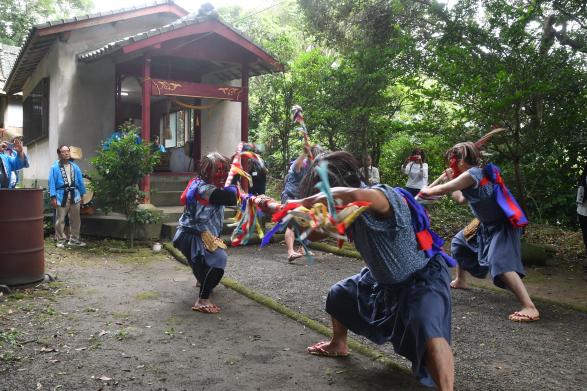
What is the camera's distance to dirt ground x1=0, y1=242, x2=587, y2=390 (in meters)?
3.48

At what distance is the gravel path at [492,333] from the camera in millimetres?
3586

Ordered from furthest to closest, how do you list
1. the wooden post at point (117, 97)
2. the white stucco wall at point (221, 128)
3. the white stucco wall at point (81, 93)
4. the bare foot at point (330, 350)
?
1. the white stucco wall at point (221, 128)
2. the wooden post at point (117, 97)
3. the white stucco wall at point (81, 93)
4. the bare foot at point (330, 350)

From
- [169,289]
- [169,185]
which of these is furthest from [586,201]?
[169,185]

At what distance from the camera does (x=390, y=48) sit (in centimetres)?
1102

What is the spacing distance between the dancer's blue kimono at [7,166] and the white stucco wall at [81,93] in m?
1.52

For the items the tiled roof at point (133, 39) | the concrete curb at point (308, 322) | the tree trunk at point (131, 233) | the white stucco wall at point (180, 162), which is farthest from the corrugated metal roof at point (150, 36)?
the concrete curb at point (308, 322)

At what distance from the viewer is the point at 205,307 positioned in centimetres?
521

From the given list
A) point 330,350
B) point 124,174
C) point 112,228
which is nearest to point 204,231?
point 330,350

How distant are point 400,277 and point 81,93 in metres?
10.0

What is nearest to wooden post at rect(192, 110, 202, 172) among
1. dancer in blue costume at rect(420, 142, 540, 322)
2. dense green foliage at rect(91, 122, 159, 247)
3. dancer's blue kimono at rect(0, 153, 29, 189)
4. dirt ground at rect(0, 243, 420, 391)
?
dense green foliage at rect(91, 122, 159, 247)

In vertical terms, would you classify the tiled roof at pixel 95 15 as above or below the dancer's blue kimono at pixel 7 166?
above

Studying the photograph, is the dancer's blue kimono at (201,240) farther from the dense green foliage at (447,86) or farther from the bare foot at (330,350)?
the dense green foliage at (447,86)

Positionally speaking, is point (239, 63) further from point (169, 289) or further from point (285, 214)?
point (285, 214)

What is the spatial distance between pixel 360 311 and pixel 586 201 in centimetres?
528
